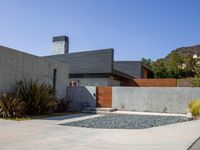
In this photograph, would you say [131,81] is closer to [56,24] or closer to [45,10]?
[56,24]

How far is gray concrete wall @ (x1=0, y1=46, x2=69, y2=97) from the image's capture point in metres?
13.4

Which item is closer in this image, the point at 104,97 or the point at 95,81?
the point at 104,97

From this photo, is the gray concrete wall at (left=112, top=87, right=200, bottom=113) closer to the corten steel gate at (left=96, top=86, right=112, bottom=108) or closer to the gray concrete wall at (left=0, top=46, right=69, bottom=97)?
the corten steel gate at (left=96, top=86, right=112, bottom=108)

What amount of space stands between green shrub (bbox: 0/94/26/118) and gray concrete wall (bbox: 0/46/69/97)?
2.94ft

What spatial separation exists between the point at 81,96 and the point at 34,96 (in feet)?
19.1

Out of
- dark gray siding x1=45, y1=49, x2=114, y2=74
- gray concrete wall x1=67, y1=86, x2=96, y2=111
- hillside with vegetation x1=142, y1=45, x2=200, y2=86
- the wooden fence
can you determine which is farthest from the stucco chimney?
hillside with vegetation x1=142, y1=45, x2=200, y2=86

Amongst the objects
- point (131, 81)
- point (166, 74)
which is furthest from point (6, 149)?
point (166, 74)

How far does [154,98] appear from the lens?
1823cm

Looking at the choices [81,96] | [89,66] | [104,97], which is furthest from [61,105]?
[89,66]

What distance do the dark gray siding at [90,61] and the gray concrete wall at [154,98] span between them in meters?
5.50

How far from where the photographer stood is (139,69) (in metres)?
33.7

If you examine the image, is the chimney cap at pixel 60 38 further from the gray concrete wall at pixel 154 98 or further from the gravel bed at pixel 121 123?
the gravel bed at pixel 121 123

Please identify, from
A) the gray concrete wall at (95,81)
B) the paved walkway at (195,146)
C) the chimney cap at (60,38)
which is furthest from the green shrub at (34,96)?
the chimney cap at (60,38)

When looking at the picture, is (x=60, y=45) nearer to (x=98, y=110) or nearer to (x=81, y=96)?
(x=81, y=96)
